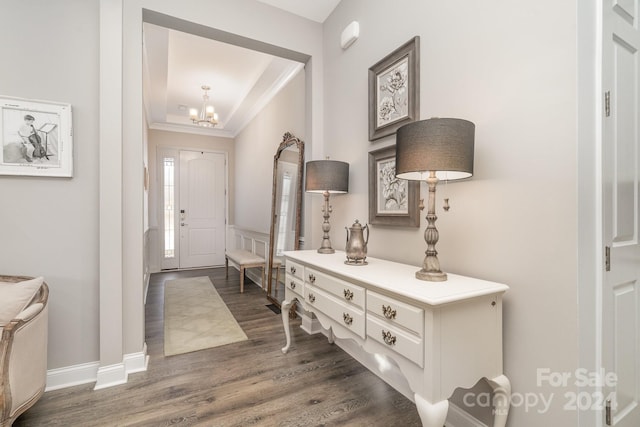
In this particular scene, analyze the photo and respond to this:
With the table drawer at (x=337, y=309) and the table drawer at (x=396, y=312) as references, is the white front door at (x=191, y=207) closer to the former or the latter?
the table drawer at (x=337, y=309)

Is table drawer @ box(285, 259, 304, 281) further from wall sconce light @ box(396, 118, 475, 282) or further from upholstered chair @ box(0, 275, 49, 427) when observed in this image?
upholstered chair @ box(0, 275, 49, 427)

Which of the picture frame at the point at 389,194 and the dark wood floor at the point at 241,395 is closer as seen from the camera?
the dark wood floor at the point at 241,395

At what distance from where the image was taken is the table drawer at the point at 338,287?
1.54 metres

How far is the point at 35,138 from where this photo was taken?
1.98m

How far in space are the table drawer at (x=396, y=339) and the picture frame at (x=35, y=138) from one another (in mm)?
2231

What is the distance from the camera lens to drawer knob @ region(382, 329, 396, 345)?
4.33 ft

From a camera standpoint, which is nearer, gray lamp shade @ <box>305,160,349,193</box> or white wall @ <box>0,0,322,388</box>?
white wall @ <box>0,0,322,388</box>

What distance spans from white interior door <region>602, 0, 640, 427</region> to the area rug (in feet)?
8.27

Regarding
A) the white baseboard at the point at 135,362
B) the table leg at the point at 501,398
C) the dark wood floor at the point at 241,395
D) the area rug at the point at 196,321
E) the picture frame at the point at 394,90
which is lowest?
the dark wood floor at the point at 241,395

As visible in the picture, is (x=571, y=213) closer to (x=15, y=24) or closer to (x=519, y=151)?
(x=519, y=151)

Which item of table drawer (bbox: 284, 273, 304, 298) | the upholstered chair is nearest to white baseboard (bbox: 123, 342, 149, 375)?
the upholstered chair

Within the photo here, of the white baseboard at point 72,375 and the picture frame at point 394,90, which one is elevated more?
the picture frame at point 394,90

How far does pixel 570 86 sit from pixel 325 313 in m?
1.63

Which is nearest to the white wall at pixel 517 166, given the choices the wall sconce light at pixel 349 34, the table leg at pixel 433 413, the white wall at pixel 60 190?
the table leg at pixel 433 413
